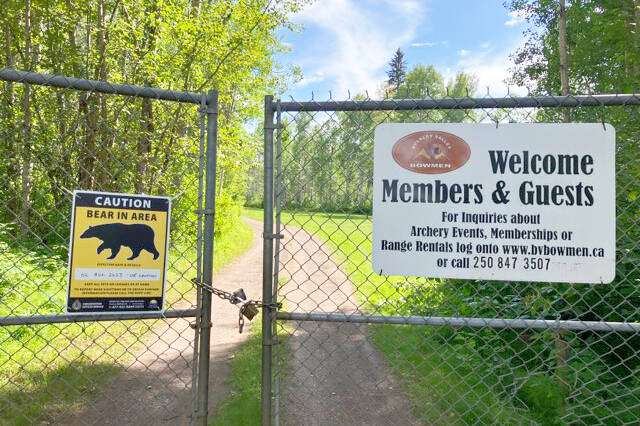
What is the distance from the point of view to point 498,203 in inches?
86.8

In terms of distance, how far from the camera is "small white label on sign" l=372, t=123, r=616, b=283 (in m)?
2.19

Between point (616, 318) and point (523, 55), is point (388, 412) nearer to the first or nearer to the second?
point (616, 318)

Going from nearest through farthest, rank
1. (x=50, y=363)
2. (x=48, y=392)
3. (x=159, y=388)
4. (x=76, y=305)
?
(x=76, y=305), (x=48, y=392), (x=159, y=388), (x=50, y=363)

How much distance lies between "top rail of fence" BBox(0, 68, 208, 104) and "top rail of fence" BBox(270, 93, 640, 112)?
20.3 inches

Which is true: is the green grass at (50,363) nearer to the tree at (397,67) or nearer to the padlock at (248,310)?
the padlock at (248,310)

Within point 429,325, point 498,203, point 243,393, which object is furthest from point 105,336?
point 498,203

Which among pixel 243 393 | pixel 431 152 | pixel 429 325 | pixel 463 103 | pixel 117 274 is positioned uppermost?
pixel 463 103

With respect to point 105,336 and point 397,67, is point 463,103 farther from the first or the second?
point 397,67

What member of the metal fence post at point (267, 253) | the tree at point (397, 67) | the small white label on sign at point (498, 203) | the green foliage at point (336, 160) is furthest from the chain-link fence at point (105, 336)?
the tree at point (397, 67)

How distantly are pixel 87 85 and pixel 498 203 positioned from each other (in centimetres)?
218

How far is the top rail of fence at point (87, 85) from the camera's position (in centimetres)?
225

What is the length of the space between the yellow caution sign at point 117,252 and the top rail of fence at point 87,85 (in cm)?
55

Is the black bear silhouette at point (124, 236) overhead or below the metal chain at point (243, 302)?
overhead

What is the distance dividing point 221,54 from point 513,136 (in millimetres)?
9401
